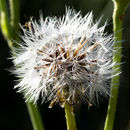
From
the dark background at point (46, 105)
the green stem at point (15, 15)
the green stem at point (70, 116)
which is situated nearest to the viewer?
the green stem at point (70, 116)

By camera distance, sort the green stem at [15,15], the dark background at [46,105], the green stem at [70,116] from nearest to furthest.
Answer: the green stem at [70,116] → the green stem at [15,15] → the dark background at [46,105]

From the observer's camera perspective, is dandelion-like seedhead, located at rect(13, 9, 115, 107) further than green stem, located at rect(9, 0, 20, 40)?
No

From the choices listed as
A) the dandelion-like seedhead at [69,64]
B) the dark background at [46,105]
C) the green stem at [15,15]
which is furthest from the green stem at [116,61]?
the dark background at [46,105]

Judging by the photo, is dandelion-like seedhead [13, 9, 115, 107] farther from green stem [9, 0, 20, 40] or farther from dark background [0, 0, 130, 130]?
dark background [0, 0, 130, 130]

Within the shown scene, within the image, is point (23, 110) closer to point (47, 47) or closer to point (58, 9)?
point (58, 9)

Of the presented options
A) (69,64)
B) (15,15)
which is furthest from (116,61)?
(15,15)

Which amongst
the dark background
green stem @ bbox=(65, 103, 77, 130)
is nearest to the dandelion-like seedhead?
green stem @ bbox=(65, 103, 77, 130)

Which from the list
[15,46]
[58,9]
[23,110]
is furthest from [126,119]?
[15,46]

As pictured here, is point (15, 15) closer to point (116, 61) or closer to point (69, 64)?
point (69, 64)

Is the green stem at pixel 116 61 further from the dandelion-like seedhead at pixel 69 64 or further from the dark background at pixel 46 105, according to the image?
the dark background at pixel 46 105
